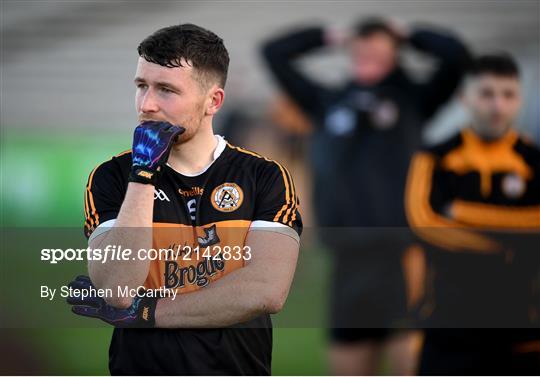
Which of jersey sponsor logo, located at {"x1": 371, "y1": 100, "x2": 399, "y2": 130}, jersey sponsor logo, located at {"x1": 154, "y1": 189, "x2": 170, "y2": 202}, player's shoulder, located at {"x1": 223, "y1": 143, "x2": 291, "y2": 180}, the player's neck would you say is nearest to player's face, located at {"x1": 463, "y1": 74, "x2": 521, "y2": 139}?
jersey sponsor logo, located at {"x1": 371, "y1": 100, "x2": 399, "y2": 130}

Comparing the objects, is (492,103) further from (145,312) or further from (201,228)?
(145,312)

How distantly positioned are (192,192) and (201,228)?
0.35 ft

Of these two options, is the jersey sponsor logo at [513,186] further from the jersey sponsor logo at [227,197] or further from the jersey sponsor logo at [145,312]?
the jersey sponsor logo at [145,312]

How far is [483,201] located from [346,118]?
116 cm

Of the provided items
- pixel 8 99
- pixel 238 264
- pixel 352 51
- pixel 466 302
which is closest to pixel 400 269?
pixel 466 302

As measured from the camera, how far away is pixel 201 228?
2389 millimetres

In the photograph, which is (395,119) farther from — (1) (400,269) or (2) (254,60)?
(2) (254,60)

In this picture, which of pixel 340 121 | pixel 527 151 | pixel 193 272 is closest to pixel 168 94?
pixel 193 272

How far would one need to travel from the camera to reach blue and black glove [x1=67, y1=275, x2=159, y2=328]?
89.9 inches

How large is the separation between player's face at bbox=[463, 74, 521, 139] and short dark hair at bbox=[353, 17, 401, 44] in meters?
0.66

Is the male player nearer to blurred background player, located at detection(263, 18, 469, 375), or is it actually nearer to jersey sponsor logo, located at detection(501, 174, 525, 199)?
jersey sponsor logo, located at detection(501, 174, 525, 199)

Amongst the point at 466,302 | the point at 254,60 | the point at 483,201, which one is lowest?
the point at 466,302

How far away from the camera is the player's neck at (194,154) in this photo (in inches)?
94.9

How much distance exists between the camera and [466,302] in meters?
4.40
